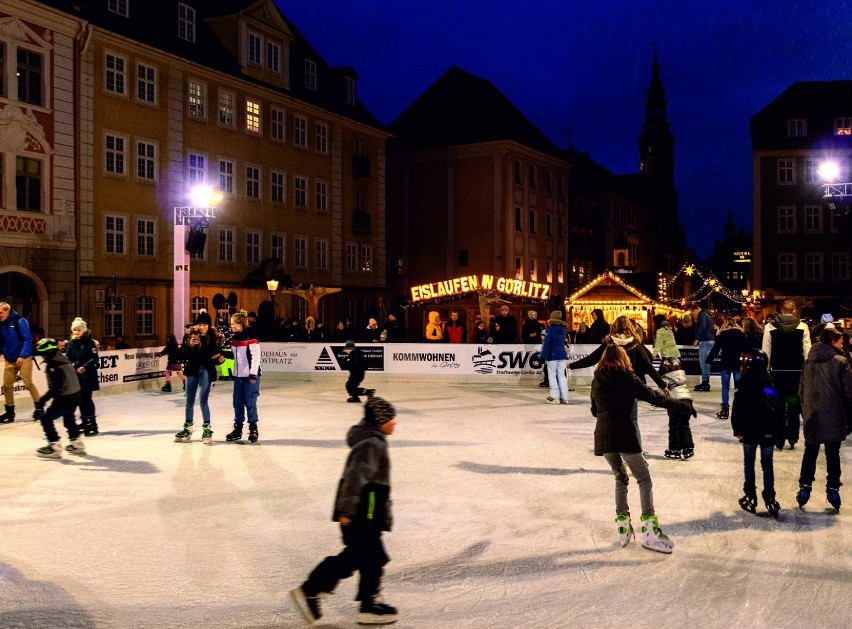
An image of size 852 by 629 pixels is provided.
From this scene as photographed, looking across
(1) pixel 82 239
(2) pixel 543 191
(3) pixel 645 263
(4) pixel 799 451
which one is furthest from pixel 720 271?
(4) pixel 799 451

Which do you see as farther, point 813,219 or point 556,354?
point 813,219

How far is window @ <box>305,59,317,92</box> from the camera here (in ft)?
139

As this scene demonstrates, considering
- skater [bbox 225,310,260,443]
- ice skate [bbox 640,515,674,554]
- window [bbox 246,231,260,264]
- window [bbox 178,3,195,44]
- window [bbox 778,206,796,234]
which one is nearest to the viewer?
ice skate [bbox 640,515,674,554]

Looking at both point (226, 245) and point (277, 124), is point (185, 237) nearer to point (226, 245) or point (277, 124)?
point (226, 245)

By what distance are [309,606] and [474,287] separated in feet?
92.2

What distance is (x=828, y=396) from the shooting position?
8.38 metres

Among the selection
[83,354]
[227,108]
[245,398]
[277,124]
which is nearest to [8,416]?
[83,354]

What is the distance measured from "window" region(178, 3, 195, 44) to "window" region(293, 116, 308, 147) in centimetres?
628

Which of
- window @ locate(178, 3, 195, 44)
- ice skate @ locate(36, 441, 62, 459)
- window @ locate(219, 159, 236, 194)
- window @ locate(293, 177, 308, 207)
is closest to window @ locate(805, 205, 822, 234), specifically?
window @ locate(293, 177, 308, 207)

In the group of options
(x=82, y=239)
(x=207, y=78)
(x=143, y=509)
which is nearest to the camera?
(x=143, y=509)

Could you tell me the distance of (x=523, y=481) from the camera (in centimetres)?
1015

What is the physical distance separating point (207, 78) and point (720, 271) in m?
122

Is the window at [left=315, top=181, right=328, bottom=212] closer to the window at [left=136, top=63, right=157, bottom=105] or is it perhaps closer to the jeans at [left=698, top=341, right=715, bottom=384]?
the window at [left=136, top=63, right=157, bottom=105]

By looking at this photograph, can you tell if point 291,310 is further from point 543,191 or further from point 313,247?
point 543,191
